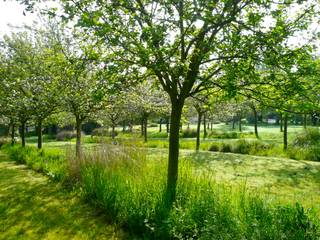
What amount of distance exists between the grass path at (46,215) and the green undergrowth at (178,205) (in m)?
0.31

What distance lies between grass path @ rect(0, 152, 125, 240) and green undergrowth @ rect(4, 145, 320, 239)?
31 cm

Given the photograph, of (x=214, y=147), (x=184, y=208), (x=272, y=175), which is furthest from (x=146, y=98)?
(x=184, y=208)

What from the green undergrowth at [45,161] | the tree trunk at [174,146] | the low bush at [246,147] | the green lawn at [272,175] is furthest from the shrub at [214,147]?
the tree trunk at [174,146]

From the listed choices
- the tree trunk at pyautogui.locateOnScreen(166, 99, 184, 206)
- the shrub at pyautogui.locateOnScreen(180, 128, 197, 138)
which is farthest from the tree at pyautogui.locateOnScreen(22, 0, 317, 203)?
the shrub at pyautogui.locateOnScreen(180, 128, 197, 138)

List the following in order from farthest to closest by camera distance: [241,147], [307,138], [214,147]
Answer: [214,147]
[241,147]
[307,138]

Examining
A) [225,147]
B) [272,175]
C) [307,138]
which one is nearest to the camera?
[272,175]

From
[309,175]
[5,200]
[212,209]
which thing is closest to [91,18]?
[212,209]

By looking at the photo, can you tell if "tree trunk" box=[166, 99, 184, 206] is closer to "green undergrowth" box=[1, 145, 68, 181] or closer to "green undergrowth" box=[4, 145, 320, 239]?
"green undergrowth" box=[4, 145, 320, 239]

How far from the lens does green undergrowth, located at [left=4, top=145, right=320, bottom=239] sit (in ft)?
12.0

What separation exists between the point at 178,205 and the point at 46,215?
9.65 ft

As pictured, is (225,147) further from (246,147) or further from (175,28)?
(175,28)

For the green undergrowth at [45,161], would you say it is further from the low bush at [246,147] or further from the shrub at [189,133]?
the shrub at [189,133]

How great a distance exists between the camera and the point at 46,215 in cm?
602

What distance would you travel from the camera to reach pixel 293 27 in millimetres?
4027
